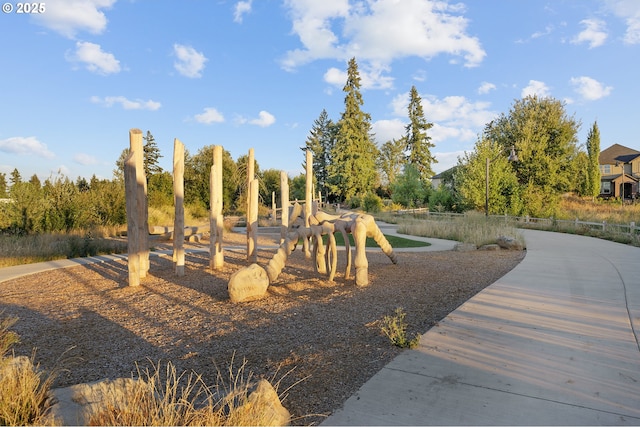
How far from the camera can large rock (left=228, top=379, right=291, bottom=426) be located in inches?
103

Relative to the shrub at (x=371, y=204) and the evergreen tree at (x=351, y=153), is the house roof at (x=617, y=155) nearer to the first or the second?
the evergreen tree at (x=351, y=153)

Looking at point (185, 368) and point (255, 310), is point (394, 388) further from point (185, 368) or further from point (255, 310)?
point (255, 310)

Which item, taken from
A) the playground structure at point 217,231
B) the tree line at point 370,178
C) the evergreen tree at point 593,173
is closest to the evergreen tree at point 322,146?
the tree line at point 370,178

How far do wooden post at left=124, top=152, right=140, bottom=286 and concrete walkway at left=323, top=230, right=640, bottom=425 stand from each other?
606 cm

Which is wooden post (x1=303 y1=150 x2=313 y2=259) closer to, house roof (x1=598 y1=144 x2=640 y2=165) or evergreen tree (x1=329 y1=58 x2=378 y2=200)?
evergreen tree (x1=329 y1=58 x2=378 y2=200)

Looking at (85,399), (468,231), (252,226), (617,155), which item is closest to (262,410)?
(85,399)

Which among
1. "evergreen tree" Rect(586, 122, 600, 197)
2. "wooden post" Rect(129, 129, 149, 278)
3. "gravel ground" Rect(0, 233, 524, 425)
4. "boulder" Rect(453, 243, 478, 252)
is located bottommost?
"gravel ground" Rect(0, 233, 524, 425)

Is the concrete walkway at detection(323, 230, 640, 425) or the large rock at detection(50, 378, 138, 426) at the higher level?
the large rock at detection(50, 378, 138, 426)

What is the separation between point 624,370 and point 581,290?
3736 millimetres

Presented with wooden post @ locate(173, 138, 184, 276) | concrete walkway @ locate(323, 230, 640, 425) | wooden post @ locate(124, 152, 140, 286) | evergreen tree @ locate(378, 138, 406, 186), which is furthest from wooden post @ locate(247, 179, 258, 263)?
evergreen tree @ locate(378, 138, 406, 186)

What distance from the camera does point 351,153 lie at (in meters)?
48.1

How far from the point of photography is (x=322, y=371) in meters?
3.89

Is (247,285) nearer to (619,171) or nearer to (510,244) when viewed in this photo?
(510,244)

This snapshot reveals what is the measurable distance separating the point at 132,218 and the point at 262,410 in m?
6.35
